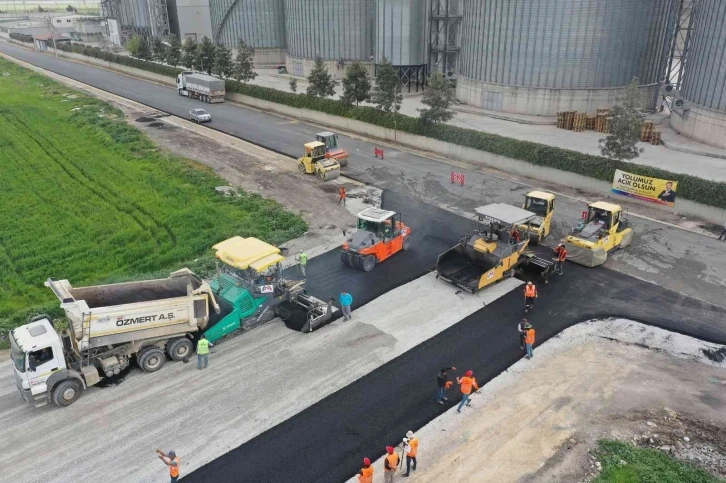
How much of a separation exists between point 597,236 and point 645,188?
891 centimetres

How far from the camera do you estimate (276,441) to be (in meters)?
14.8

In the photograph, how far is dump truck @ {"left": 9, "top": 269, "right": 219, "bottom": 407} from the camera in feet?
51.2

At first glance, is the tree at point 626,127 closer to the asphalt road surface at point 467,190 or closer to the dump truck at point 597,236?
the asphalt road surface at point 467,190

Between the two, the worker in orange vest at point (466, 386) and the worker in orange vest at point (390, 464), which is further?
the worker in orange vest at point (466, 386)

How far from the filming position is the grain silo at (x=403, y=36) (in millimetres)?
59344

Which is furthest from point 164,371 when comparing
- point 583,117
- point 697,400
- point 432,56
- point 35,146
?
point 432,56

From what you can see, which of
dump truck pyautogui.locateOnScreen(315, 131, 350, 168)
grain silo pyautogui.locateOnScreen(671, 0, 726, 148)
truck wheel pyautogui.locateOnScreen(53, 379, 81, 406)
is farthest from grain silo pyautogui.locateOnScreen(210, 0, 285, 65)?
truck wheel pyautogui.locateOnScreen(53, 379, 81, 406)

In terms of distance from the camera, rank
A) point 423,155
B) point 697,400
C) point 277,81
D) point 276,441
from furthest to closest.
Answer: point 277,81, point 423,155, point 697,400, point 276,441

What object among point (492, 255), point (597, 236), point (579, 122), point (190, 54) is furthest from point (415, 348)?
point (190, 54)

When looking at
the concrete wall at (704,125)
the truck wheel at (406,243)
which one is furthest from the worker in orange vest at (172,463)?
the concrete wall at (704,125)

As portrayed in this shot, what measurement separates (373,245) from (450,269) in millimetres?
3545

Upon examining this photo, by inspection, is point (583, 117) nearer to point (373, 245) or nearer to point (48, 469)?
point (373, 245)

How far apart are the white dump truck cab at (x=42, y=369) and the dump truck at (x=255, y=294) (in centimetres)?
429

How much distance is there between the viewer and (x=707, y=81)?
130 feet
